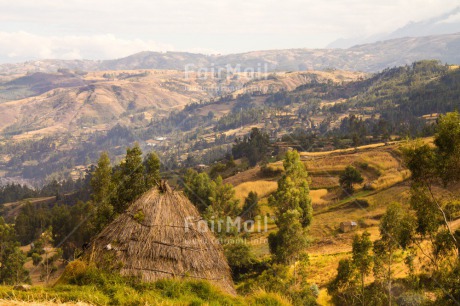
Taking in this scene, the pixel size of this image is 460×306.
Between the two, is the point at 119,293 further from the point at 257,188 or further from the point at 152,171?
the point at 257,188

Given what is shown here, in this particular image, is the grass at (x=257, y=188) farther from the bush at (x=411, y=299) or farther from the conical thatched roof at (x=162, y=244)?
the conical thatched roof at (x=162, y=244)

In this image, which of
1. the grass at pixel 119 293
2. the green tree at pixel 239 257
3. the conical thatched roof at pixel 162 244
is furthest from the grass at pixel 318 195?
the grass at pixel 119 293

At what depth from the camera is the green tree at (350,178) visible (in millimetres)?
63875

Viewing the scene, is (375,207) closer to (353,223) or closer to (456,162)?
(353,223)

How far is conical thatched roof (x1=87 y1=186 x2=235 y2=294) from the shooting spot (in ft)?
51.7

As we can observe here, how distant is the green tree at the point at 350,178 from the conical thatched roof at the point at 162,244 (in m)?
50.5

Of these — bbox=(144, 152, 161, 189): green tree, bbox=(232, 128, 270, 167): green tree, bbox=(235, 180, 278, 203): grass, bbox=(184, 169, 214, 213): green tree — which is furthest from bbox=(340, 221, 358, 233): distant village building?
bbox=(232, 128, 270, 167): green tree

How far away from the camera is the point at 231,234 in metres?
37.1

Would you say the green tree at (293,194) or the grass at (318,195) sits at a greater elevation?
the green tree at (293,194)

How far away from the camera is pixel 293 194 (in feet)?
108

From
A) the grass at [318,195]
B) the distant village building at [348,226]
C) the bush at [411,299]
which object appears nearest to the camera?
the bush at [411,299]

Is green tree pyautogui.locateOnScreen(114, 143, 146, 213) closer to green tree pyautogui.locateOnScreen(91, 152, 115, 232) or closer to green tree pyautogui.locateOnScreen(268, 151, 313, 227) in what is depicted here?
green tree pyautogui.locateOnScreen(91, 152, 115, 232)

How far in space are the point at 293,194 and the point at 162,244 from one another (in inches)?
736

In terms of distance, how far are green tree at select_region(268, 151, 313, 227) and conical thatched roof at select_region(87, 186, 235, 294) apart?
1526 centimetres
